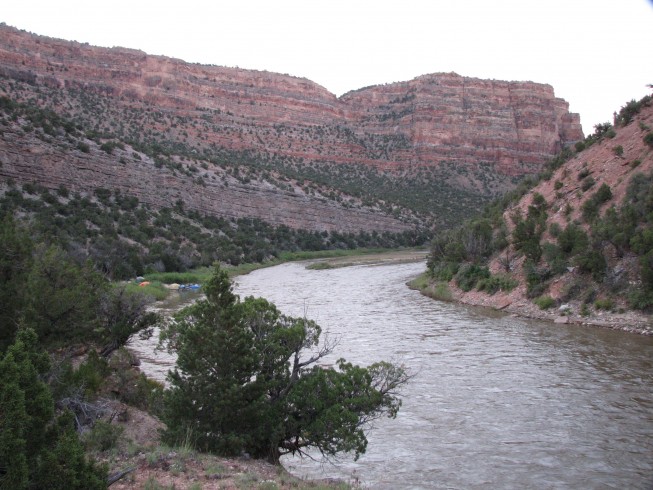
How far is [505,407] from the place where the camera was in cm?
976

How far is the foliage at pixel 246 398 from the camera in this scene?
710cm

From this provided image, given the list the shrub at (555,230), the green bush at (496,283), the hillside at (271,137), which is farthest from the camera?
the hillside at (271,137)

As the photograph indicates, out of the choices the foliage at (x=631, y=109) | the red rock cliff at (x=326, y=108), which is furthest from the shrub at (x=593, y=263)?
the red rock cliff at (x=326, y=108)

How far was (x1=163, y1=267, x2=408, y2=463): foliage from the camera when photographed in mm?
7098

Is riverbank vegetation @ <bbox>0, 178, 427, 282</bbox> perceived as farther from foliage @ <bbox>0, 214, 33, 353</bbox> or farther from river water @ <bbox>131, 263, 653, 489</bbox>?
river water @ <bbox>131, 263, 653, 489</bbox>

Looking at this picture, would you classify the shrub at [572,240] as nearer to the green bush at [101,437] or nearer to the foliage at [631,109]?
the foliage at [631,109]

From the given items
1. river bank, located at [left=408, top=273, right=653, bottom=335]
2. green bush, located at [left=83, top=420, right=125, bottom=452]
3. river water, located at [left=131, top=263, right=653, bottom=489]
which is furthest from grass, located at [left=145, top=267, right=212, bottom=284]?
green bush, located at [left=83, top=420, right=125, bottom=452]

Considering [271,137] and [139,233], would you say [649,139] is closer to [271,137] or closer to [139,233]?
[139,233]

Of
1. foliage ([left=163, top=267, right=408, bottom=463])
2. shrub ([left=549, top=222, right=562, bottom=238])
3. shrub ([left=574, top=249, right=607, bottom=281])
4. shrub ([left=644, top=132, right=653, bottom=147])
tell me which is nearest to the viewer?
→ foliage ([left=163, top=267, right=408, bottom=463])

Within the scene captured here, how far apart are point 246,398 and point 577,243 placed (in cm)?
1527

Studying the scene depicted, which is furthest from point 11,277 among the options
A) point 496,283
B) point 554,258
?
point 496,283

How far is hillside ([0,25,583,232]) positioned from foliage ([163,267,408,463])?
3304cm

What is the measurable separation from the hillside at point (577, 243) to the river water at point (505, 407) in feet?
5.28

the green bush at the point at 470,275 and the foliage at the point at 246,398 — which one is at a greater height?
the green bush at the point at 470,275
